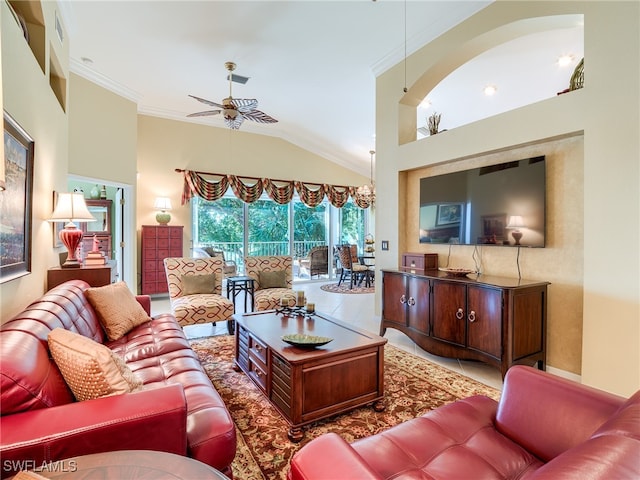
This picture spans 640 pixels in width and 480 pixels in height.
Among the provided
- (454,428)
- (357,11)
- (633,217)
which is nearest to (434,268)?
(633,217)

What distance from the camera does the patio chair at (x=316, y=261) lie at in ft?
26.8

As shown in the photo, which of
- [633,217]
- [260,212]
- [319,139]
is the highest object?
[319,139]

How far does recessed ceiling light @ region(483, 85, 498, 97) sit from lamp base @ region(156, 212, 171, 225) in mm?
5635

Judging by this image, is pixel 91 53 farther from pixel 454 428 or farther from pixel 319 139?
pixel 454 428

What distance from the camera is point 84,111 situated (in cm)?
463

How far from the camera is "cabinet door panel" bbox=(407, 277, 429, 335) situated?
3318mm

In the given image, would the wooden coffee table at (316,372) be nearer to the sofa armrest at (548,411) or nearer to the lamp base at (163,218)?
the sofa armrest at (548,411)

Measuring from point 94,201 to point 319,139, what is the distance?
186 inches

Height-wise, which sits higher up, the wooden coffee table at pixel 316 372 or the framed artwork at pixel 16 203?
the framed artwork at pixel 16 203

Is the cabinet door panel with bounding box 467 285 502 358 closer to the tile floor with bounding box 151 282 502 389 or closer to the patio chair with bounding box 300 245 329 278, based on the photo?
the tile floor with bounding box 151 282 502 389

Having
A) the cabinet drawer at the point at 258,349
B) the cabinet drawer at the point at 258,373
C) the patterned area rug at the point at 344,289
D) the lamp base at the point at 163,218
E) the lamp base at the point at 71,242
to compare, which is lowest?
the patterned area rug at the point at 344,289

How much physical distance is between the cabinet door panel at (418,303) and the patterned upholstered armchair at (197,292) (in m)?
2.04

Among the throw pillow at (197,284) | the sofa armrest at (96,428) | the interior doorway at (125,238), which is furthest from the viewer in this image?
the interior doorway at (125,238)

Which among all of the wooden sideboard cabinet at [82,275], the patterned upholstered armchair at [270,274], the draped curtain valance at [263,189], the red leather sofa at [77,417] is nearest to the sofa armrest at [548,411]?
the red leather sofa at [77,417]
